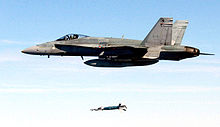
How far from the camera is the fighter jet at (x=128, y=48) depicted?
104 feet

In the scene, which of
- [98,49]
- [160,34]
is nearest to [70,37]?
[98,49]

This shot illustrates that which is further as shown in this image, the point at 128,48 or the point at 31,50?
the point at 31,50

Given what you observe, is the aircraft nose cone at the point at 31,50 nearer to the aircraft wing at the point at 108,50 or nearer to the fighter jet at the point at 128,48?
the fighter jet at the point at 128,48

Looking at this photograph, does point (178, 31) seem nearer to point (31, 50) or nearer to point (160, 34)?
point (160, 34)

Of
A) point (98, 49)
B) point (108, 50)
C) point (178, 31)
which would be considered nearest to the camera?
point (108, 50)

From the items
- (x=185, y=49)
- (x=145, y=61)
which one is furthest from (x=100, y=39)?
(x=185, y=49)

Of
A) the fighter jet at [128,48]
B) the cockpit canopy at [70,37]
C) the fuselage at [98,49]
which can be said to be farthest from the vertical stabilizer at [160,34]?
the cockpit canopy at [70,37]

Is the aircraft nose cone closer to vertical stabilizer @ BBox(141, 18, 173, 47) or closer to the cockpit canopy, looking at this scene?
the cockpit canopy

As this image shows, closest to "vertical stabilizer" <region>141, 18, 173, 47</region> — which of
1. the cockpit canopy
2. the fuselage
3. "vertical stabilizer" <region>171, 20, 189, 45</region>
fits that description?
the fuselage

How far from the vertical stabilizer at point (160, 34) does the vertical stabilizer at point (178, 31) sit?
1985mm

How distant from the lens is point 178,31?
34.3 meters

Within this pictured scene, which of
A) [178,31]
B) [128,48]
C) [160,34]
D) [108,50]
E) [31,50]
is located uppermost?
[178,31]

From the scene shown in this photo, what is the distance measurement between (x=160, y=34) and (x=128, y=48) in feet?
11.4

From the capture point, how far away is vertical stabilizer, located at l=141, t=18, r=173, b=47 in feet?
105
